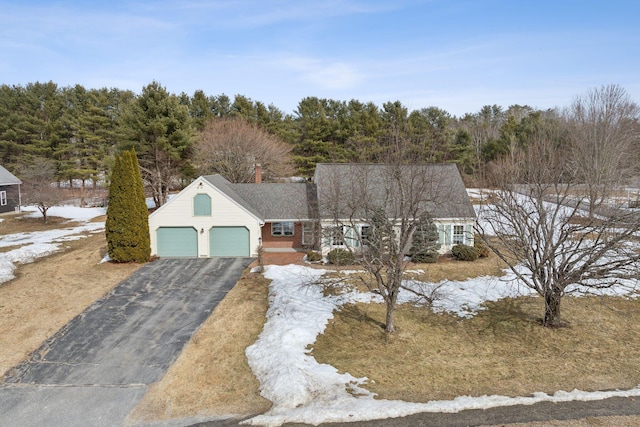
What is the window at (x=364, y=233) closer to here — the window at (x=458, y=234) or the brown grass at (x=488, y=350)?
the brown grass at (x=488, y=350)

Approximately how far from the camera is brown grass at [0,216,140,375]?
525 inches

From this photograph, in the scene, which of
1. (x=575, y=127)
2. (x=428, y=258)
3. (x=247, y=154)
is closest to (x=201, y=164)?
(x=247, y=154)

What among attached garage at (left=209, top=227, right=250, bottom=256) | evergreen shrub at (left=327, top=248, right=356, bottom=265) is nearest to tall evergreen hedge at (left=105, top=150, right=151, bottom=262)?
attached garage at (left=209, top=227, right=250, bottom=256)

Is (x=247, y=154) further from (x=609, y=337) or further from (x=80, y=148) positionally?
(x=609, y=337)

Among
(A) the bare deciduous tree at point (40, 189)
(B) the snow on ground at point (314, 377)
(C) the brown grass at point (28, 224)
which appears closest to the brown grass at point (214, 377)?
(B) the snow on ground at point (314, 377)

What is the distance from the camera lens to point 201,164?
38.2 metres

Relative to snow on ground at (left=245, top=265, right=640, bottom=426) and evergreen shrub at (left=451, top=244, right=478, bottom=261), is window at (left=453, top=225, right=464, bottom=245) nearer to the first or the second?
evergreen shrub at (left=451, top=244, right=478, bottom=261)

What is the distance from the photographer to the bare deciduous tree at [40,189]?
3438 centimetres

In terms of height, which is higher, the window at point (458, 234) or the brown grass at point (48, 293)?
the window at point (458, 234)

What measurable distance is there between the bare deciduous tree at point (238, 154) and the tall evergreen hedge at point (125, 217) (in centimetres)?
1530

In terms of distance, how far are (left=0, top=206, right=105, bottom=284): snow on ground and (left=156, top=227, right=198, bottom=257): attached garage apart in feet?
23.9

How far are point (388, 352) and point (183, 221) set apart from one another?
613 inches

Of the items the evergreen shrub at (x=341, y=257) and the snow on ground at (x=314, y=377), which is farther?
the evergreen shrub at (x=341, y=257)

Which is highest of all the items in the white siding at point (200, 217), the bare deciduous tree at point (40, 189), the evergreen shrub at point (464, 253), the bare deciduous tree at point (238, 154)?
the bare deciduous tree at point (238, 154)
